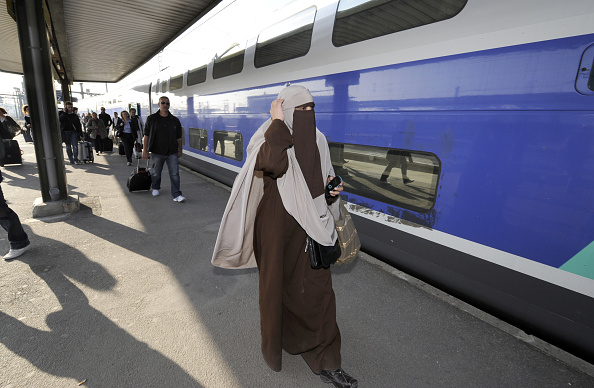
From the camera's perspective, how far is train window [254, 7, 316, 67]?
12.7 feet

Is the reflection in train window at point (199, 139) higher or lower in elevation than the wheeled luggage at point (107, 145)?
higher

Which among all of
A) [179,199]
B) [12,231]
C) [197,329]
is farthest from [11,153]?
[197,329]

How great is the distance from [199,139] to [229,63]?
98.1 inches

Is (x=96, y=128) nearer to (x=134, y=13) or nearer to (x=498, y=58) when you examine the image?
(x=134, y=13)

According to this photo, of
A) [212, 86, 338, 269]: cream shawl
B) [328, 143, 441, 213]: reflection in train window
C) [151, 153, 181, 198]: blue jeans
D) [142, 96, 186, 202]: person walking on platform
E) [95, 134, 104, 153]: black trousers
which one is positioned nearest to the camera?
[212, 86, 338, 269]: cream shawl

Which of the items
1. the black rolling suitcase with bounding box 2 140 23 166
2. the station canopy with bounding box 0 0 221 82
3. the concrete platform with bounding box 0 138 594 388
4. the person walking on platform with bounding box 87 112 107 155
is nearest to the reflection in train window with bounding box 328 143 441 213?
the concrete platform with bounding box 0 138 594 388

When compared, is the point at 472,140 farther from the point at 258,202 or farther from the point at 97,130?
the point at 97,130

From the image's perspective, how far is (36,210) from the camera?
443cm

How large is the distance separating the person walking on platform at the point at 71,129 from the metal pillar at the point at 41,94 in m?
4.46

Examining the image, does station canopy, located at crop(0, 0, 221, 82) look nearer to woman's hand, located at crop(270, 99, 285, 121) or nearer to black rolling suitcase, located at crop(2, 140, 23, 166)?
black rolling suitcase, located at crop(2, 140, 23, 166)

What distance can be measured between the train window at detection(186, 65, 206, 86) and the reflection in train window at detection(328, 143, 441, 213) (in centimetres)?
461

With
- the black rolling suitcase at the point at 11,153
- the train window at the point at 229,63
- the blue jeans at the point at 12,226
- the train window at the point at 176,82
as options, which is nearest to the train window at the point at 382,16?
the train window at the point at 229,63

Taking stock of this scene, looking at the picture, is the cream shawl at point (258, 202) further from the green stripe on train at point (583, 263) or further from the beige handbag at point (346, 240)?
the green stripe on train at point (583, 263)

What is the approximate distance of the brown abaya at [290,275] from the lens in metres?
1.76
